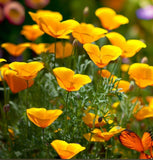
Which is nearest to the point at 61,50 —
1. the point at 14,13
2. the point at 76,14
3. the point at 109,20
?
the point at 109,20

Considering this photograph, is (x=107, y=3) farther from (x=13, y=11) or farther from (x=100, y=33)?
(x=100, y=33)

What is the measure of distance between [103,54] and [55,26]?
0.38ft

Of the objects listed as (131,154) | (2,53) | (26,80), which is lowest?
(131,154)

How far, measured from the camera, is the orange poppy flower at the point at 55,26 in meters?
0.68

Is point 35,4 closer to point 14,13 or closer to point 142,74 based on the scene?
point 14,13

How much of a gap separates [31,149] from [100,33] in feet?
1.03

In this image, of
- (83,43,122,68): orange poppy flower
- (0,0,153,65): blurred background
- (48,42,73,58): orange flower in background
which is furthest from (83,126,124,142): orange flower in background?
(0,0,153,65): blurred background

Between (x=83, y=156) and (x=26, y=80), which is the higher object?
(x=26, y=80)

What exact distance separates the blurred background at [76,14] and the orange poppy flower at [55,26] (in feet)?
2.83

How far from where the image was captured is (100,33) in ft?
2.36

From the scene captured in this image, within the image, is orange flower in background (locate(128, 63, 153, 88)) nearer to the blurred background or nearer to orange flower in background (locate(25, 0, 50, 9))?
the blurred background

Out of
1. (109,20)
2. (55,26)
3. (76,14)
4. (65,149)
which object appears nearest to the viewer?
(65,149)

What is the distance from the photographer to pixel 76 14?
6.86ft

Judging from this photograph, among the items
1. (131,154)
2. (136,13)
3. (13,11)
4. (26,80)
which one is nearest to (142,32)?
(136,13)
